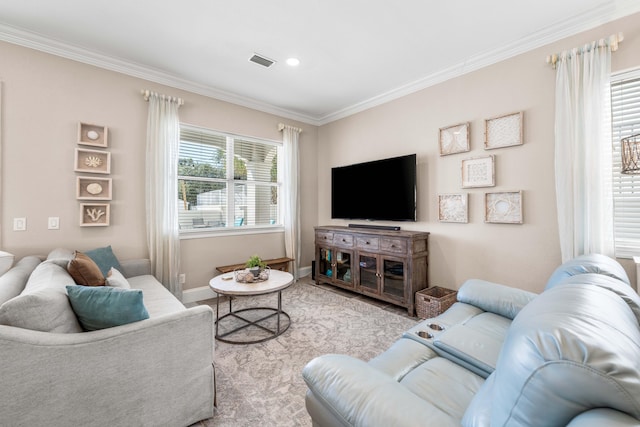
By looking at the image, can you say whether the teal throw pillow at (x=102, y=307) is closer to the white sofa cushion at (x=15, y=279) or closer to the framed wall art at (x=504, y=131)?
the white sofa cushion at (x=15, y=279)

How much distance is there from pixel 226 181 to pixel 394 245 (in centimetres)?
252

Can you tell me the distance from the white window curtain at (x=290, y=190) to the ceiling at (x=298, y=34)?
110 centimetres

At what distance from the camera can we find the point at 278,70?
327cm

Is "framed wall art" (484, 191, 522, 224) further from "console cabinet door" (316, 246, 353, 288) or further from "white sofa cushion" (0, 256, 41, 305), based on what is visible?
"white sofa cushion" (0, 256, 41, 305)

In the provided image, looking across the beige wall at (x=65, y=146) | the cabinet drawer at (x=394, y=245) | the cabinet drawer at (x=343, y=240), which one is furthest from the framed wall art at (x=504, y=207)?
the beige wall at (x=65, y=146)

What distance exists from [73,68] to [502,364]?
4.19 metres

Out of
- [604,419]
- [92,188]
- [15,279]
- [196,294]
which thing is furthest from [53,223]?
[604,419]

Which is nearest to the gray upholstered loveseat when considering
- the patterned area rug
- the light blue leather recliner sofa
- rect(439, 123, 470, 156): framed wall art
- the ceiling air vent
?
the patterned area rug

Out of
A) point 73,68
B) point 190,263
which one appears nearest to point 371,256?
point 190,263

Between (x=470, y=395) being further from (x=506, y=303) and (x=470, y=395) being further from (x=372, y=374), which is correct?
(x=506, y=303)

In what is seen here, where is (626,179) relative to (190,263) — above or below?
above

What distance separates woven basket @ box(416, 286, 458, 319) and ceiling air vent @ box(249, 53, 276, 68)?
3.08m

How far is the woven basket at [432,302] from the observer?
2866mm

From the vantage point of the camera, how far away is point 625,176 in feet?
7.36
